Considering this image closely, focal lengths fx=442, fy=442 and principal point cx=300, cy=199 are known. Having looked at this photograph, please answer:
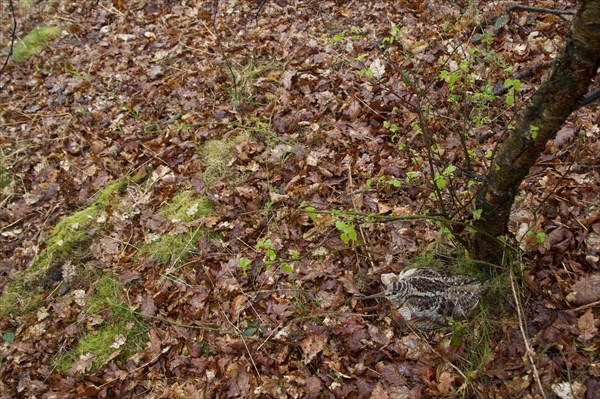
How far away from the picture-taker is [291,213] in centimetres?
407

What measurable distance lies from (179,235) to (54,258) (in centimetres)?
142

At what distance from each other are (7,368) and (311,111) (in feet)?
12.5

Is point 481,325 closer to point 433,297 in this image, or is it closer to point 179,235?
point 433,297

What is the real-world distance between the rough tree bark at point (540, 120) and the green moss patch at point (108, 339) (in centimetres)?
287

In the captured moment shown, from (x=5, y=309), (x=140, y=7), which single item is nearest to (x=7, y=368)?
(x=5, y=309)

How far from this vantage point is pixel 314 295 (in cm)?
356

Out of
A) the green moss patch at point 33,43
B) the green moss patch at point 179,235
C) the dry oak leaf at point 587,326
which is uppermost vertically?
the green moss patch at point 33,43

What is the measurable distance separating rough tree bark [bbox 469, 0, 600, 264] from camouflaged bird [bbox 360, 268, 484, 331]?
30cm

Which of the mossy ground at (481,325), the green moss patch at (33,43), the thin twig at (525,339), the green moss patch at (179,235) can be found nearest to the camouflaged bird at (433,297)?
the mossy ground at (481,325)

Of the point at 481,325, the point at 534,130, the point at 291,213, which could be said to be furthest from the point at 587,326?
the point at 291,213

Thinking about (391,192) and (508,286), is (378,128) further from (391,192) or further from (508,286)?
(508,286)

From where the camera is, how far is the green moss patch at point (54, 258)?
4.33m

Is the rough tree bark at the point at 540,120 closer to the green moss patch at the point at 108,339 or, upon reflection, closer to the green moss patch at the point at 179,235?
the green moss patch at the point at 179,235

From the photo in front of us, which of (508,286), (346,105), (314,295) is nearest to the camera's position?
(508,286)
